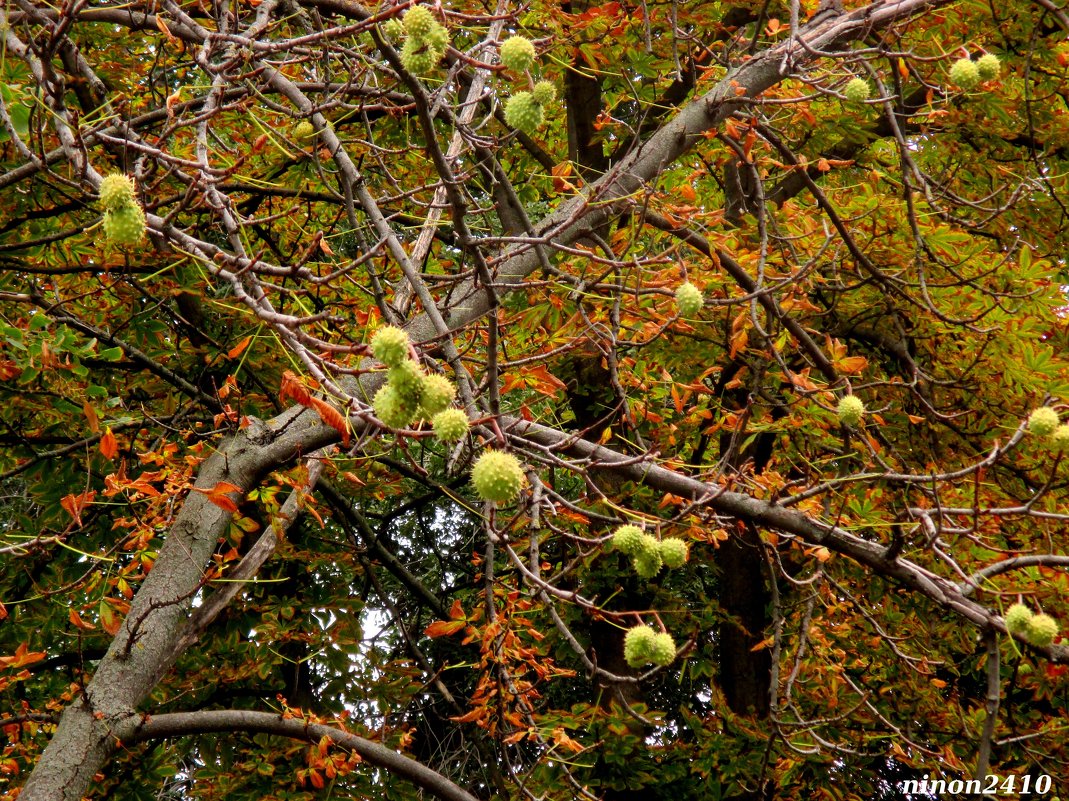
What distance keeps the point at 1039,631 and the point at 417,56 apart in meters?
1.73

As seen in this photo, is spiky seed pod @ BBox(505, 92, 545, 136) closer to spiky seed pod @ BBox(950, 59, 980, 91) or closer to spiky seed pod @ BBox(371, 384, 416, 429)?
spiky seed pod @ BBox(371, 384, 416, 429)

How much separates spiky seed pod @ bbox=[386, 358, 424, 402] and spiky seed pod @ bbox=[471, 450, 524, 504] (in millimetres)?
198

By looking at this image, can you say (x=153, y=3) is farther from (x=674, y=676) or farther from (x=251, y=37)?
(x=674, y=676)

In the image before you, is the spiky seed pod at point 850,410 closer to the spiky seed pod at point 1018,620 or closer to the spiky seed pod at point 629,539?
the spiky seed pod at point 1018,620

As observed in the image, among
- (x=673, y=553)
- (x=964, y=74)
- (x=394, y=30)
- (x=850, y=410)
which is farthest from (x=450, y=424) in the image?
(x=964, y=74)

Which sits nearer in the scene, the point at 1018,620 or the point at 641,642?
the point at 641,642

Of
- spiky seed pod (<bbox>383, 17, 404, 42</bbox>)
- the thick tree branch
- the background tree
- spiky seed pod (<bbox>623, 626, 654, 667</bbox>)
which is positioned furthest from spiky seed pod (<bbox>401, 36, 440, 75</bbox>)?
the thick tree branch

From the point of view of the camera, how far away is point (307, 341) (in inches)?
70.3

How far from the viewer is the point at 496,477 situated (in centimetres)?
164

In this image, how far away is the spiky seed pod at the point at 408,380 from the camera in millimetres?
1474

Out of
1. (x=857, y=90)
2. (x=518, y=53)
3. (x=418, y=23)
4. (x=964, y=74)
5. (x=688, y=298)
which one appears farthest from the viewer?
(x=857, y=90)

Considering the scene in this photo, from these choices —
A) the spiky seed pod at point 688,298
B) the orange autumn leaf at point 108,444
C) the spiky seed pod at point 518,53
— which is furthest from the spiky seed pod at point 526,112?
the orange autumn leaf at point 108,444

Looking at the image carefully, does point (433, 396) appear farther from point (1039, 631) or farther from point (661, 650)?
point (1039, 631)

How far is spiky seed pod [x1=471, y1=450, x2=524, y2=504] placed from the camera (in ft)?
5.37
